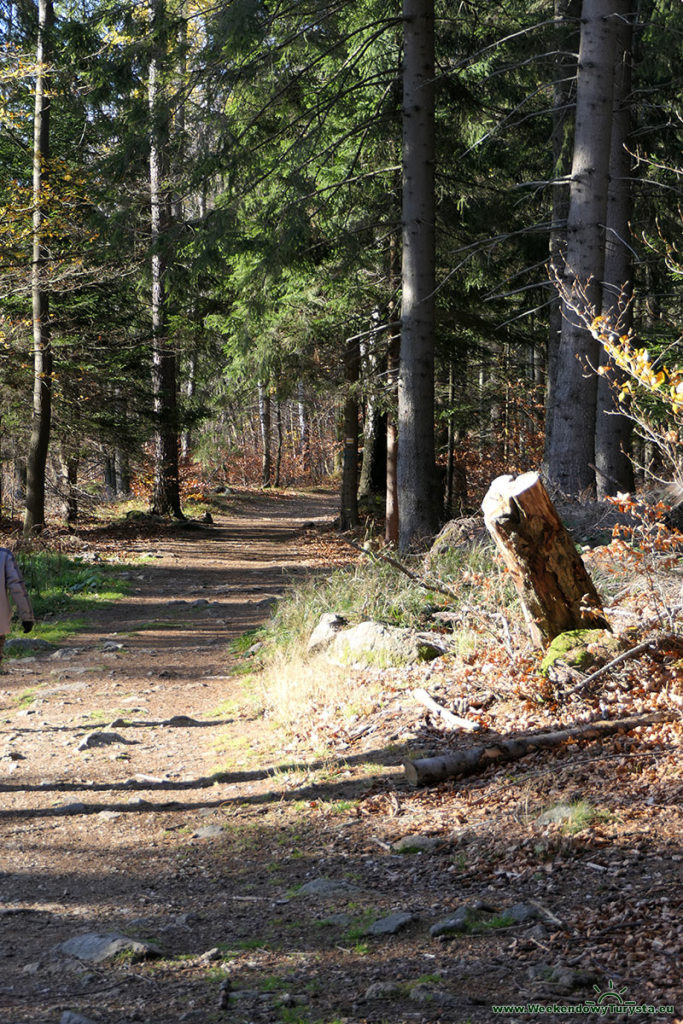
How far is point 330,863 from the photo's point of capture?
16.8 feet

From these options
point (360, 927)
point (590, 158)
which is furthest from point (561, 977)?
point (590, 158)

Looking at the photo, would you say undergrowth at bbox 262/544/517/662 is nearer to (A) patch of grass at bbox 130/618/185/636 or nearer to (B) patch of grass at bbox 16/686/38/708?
(A) patch of grass at bbox 130/618/185/636

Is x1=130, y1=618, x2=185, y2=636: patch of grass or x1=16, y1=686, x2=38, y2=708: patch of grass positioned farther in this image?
x1=130, y1=618, x2=185, y2=636: patch of grass

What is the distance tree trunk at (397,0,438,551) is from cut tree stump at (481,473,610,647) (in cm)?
553

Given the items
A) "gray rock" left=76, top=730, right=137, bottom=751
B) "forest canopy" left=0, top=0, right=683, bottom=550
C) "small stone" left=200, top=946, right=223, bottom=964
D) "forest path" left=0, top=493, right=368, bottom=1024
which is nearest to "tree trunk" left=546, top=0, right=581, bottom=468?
"forest canopy" left=0, top=0, right=683, bottom=550

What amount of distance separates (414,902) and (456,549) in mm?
5667

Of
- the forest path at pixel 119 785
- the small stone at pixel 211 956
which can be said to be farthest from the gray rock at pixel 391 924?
the forest path at pixel 119 785

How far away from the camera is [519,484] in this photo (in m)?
6.23

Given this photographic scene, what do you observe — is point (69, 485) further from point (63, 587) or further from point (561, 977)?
point (561, 977)

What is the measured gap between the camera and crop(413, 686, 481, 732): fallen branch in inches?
245

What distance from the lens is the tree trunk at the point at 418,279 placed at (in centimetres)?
1212

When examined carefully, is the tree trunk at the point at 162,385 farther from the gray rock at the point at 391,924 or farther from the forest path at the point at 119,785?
the gray rock at the point at 391,924

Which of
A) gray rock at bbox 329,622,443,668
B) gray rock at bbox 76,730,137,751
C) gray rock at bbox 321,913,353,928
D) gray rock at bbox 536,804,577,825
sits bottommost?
gray rock at bbox 76,730,137,751

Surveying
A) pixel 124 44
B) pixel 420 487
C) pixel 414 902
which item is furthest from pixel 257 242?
pixel 414 902
